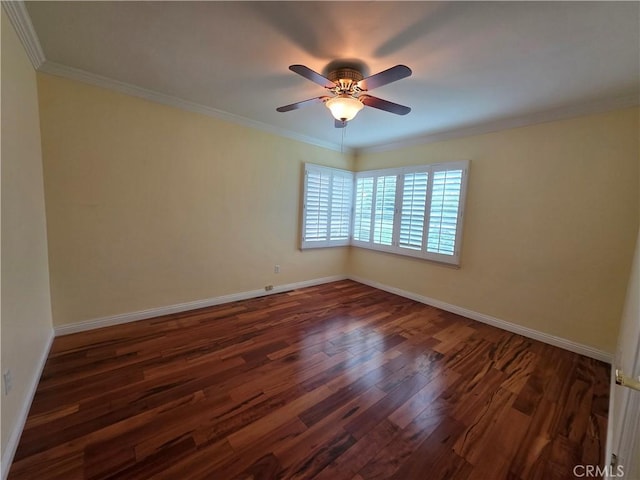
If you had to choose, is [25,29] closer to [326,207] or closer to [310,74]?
[310,74]

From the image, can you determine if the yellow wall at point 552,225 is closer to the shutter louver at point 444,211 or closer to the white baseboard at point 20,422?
the shutter louver at point 444,211

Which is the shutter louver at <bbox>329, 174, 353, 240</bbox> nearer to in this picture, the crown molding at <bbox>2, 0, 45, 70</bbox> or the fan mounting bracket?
the fan mounting bracket

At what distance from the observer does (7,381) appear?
134 centimetres

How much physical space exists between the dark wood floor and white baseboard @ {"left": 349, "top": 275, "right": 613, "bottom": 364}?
123mm

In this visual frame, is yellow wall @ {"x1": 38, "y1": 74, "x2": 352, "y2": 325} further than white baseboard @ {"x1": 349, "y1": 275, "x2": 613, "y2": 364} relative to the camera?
No

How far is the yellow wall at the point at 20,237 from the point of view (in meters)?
1.39

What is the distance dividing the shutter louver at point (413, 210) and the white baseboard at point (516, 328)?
744 millimetres

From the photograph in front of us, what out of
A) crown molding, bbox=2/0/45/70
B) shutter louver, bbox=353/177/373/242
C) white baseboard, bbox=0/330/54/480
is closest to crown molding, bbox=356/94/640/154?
shutter louver, bbox=353/177/373/242

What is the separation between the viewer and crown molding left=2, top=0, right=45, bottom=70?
1.51 meters

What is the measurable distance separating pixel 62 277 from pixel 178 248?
100 centimetres

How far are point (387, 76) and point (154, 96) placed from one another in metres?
2.38

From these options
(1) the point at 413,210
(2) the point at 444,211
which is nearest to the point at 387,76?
(2) the point at 444,211

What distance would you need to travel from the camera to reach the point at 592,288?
2559mm

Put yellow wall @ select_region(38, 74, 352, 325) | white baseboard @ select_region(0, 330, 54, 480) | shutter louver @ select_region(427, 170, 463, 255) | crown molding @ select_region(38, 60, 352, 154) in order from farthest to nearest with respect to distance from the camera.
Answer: shutter louver @ select_region(427, 170, 463, 255) < yellow wall @ select_region(38, 74, 352, 325) < crown molding @ select_region(38, 60, 352, 154) < white baseboard @ select_region(0, 330, 54, 480)
